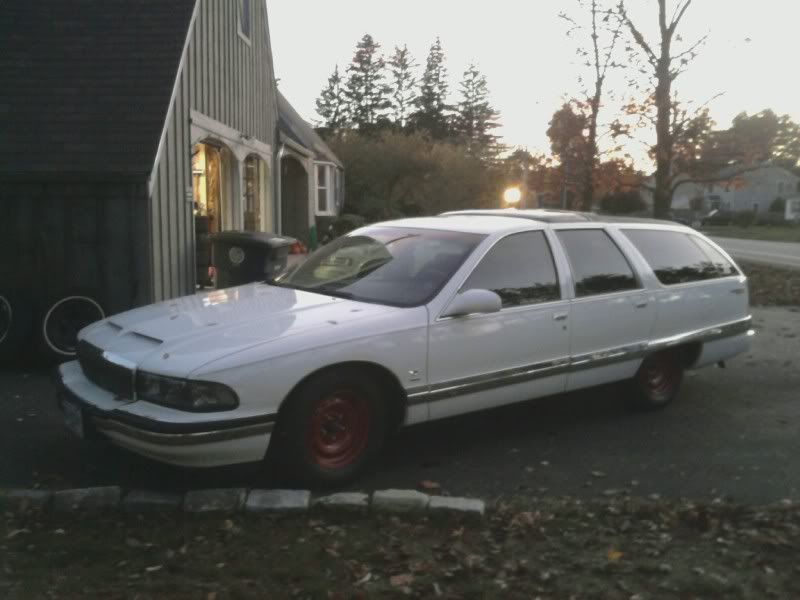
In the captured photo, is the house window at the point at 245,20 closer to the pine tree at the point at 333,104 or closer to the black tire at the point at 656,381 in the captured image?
the black tire at the point at 656,381

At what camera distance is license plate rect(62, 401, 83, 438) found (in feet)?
15.9

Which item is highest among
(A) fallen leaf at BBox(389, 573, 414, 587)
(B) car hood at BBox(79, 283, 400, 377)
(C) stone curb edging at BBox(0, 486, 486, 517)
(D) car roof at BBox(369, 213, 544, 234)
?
(D) car roof at BBox(369, 213, 544, 234)

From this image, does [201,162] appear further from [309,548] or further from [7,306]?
[309,548]

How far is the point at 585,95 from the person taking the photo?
1959cm

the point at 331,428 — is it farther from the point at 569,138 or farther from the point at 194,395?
the point at 569,138

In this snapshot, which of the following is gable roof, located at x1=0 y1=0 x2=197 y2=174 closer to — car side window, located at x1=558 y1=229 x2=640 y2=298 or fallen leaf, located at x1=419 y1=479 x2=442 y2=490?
car side window, located at x1=558 y1=229 x2=640 y2=298

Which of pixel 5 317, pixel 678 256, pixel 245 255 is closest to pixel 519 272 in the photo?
pixel 678 256

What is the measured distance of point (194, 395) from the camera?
4449mm

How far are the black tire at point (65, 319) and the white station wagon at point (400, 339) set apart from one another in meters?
2.96

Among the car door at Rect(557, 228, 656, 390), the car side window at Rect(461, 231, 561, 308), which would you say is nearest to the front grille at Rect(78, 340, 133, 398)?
the car side window at Rect(461, 231, 561, 308)

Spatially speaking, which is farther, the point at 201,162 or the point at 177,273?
the point at 201,162

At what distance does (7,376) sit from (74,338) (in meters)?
0.76

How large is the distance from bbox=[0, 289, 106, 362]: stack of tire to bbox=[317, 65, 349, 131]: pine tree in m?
68.2

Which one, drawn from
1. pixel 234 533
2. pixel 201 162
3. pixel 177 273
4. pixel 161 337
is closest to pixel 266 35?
pixel 201 162
